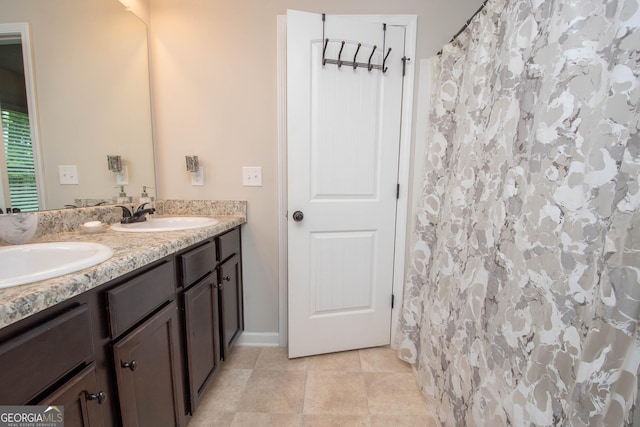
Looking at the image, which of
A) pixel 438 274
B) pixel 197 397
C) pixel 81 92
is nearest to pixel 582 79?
pixel 438 274

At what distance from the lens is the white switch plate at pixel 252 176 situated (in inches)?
61.7

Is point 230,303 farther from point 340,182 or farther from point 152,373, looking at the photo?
point 340,182

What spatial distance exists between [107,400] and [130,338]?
15 cm

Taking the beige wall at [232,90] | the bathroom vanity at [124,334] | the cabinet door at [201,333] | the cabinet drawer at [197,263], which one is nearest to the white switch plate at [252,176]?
the beige wall at [232,90]

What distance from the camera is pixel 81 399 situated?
0.56m

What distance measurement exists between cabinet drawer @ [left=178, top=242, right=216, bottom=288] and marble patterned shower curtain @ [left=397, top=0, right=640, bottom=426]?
1149 millimetres

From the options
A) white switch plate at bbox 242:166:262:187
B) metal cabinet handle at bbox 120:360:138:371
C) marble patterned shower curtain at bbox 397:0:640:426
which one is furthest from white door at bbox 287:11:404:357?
metal cabinet handle at bbox 120:360:138:371

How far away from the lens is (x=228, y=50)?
1499 mm

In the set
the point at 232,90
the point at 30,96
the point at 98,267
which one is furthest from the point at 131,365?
the point at 232,90

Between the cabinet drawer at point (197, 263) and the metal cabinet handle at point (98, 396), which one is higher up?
the cabinet drawer at point (197, 263)

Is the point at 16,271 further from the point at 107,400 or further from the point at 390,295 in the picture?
the point at 390,295

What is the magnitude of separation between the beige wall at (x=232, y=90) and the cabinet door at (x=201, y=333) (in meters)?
0.44

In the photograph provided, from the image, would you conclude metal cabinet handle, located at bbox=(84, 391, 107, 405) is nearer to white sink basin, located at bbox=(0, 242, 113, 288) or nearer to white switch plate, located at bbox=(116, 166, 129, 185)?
white sink basin, located at bbox=(0, 242, 113, 288)

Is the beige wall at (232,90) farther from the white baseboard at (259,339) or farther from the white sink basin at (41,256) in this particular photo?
the white sink basin at (41,256)
